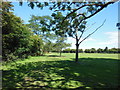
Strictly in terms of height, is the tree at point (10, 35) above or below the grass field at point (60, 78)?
above

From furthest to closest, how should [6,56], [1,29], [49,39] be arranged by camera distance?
[49,39], [6,56], [1,29]

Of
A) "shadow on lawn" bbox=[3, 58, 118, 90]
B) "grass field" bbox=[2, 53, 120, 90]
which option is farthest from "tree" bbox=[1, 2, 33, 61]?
"shadow on lawn" bbox=[3, 58, 118, 90]

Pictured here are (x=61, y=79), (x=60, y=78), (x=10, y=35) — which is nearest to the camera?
(x=61, y=79)

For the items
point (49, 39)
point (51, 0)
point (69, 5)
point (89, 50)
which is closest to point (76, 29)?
point (69, 5)

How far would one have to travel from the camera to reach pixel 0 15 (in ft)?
28.2

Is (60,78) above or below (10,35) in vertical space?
below

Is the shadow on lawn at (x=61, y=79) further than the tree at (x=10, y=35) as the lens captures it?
No

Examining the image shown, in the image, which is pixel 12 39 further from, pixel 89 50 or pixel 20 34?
pixel 89 50

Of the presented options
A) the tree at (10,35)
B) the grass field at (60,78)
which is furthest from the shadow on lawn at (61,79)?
the tree at (10,35)

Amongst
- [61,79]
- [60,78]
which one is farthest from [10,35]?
[61,79]

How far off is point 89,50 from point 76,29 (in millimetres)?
37307

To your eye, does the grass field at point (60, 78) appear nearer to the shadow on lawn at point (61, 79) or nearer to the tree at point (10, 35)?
the shadow on lawn at point (61, 79)

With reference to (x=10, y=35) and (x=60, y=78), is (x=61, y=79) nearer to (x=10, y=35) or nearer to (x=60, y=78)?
(x=60, y=78)

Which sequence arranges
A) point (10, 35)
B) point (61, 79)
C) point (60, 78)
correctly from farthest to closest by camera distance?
point (10, 35) → point (60, 78) → point (61, 79)
